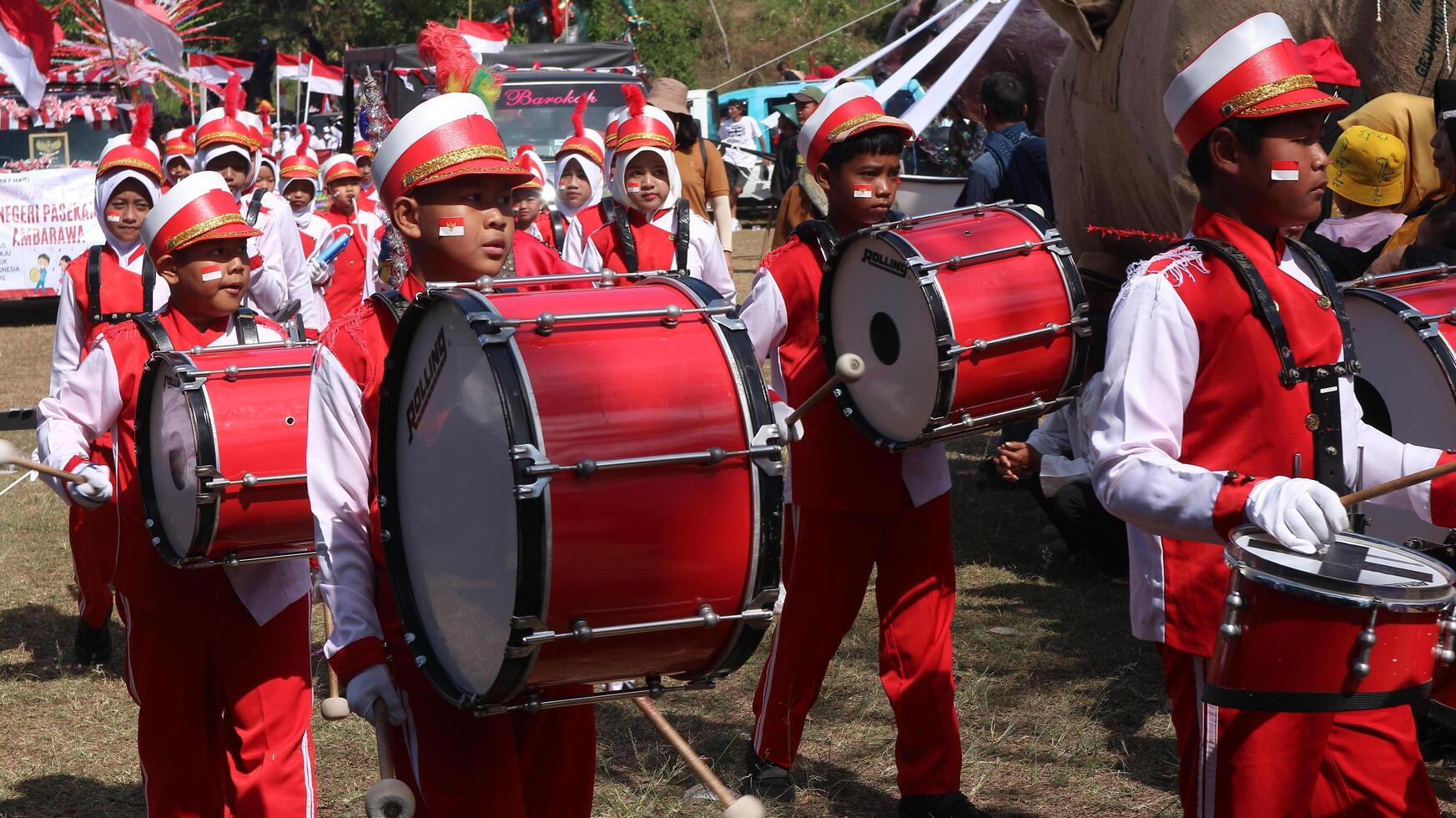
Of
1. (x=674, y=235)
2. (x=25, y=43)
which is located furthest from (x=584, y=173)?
(x=25, y=43)

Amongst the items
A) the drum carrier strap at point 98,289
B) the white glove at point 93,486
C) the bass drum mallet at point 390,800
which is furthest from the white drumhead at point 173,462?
the drum carrier strap at point 98,289

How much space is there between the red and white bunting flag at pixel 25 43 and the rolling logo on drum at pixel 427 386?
960cm

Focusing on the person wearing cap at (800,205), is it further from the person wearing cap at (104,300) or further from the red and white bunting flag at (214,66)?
the red and white bunting flag at (214,66)

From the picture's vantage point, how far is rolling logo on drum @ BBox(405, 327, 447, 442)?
2820 millimetres

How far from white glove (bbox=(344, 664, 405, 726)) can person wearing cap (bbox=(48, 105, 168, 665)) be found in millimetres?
2651

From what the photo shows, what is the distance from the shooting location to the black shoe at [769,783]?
4867 mm

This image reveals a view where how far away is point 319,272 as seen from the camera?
9.52 m

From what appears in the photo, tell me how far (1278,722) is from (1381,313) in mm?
1276

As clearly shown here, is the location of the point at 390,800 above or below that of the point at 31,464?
below

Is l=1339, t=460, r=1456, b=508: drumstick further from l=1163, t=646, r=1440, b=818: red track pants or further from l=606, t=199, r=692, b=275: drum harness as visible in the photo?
l=606, t=199, r=692, b=275: drum harness

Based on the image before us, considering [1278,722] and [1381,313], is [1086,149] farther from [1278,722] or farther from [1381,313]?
[1278,722]

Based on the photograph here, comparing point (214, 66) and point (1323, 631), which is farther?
point (214, 66)

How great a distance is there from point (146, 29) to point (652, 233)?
7.96 m

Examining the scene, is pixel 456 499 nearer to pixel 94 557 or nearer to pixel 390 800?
pixel 390 800
